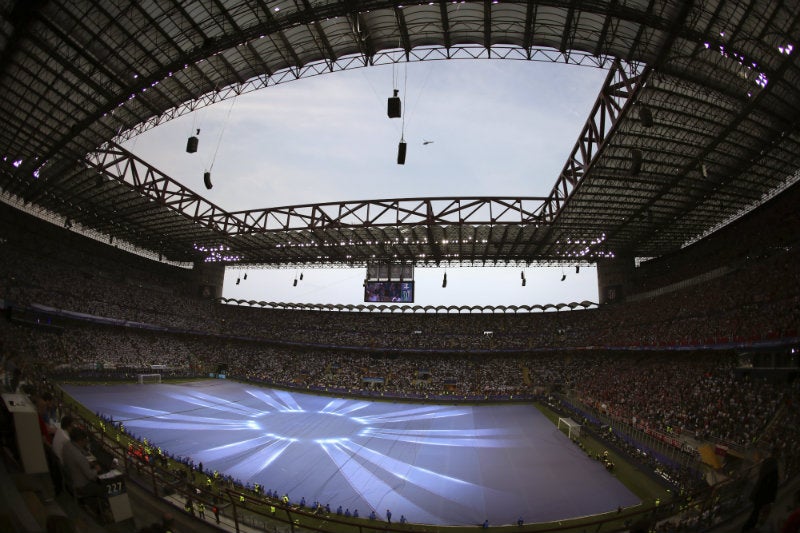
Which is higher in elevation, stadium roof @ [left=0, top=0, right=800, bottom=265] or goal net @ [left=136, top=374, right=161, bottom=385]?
stadium roof @ [left=0, top=0, right=800, bottom=265]

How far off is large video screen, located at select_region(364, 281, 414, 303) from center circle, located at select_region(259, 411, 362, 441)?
1243cm

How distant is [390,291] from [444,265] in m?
7.66

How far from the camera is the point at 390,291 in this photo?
4059 cm

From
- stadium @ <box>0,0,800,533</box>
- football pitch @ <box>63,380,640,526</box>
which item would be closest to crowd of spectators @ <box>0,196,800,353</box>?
stadium @ <box>0,0,800,533</box>

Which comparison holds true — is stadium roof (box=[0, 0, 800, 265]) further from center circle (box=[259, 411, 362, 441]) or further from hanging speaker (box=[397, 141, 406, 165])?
center circle (box=[259, 411, 362, 441])

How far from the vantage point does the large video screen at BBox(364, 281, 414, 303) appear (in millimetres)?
40094

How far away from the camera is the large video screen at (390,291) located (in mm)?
40094

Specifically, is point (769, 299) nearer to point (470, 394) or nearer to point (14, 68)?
point (470, 394)

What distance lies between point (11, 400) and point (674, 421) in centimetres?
2945

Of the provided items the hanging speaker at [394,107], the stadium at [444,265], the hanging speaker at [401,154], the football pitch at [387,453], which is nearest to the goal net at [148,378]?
the stadium at [444,265]

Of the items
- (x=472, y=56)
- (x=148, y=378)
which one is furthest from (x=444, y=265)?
(x=148, y=378)

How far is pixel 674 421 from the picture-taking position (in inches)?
914

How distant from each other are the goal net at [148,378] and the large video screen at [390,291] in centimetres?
2422

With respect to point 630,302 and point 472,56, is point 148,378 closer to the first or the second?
point 472,56
